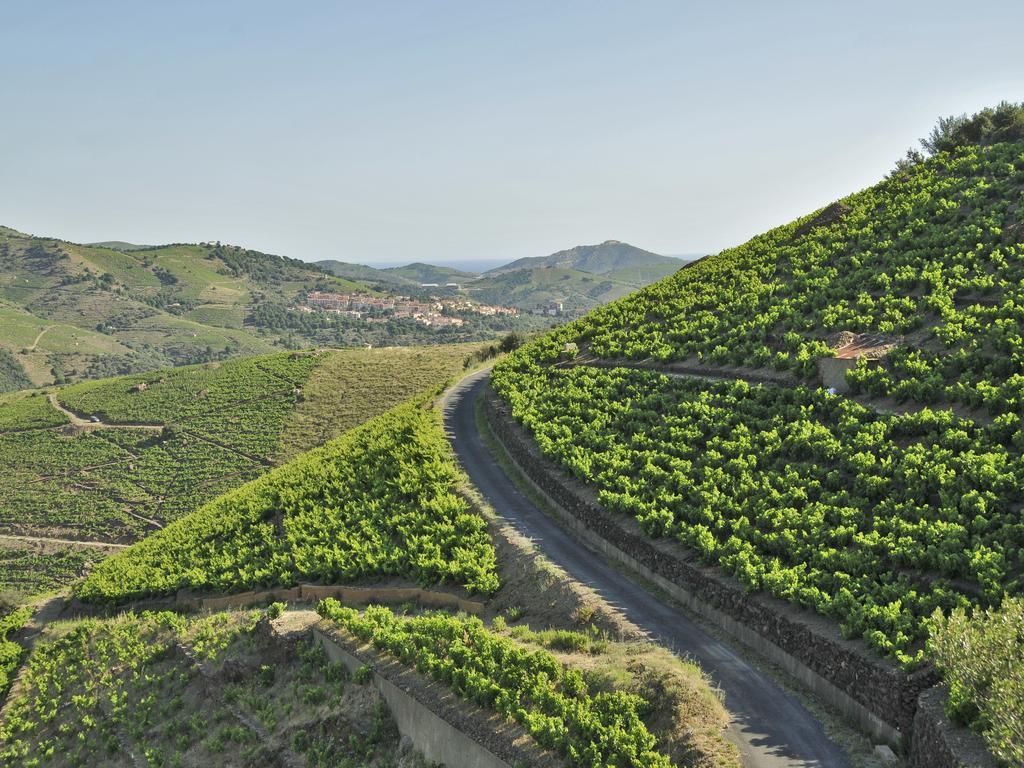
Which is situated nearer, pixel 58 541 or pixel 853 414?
pixel 853 414

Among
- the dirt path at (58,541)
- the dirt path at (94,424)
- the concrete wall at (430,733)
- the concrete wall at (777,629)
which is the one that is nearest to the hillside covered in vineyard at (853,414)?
the concrete wall at (777,629)

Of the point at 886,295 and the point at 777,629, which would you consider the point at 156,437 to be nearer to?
the point at 886,295

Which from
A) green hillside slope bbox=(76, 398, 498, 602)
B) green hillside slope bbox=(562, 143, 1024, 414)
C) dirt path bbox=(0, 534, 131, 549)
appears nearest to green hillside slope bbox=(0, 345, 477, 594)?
dirt path bbox=(0, 534, 131, 549)

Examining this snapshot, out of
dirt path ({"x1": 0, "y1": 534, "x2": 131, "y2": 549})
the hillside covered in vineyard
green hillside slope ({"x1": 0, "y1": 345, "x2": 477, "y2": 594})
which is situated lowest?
dirt path ({"x1": 0, "y1": 534, "x2": 131, "y2": 549})

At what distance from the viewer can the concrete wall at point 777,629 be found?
14500mm

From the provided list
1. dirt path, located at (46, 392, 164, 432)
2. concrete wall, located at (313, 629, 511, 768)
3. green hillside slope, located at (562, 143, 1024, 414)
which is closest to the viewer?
concrete wall, located at (313, 629, 511, 768)

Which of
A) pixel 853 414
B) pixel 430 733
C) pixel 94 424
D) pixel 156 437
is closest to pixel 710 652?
pixel 430 733

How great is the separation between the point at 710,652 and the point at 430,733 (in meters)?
7.40

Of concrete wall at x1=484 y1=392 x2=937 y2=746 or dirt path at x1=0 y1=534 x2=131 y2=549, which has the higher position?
concrete wall at x1=484 y1=392 x2=937 y2=746

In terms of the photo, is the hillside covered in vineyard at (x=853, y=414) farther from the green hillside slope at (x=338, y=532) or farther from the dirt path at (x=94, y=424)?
the dirt path at (x=94, y=424)

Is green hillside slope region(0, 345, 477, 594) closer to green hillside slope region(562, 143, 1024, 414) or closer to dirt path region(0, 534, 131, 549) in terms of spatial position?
dirt path region(0, 534, 131, 549)

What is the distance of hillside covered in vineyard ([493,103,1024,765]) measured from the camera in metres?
16.6

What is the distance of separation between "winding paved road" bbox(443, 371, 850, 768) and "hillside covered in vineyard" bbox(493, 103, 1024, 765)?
76.4 inches

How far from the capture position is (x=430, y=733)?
58.9 ft
